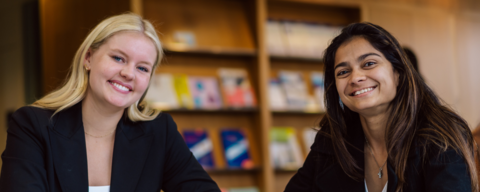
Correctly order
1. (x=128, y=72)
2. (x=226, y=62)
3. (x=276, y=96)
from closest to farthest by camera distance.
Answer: (x=128, y=72) → (x=226, y=62) → (x=276, y=96)

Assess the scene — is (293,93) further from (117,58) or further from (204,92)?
(117,58)

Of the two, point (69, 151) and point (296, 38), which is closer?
point (69, 151)

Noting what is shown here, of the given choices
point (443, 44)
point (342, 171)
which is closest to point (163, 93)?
point (342, 171)

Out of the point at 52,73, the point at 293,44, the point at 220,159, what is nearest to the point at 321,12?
the point at 293,44

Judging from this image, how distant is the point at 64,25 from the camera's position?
11.7ft

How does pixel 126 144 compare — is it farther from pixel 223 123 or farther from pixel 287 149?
pixel 287 149

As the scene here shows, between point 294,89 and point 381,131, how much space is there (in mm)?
2558

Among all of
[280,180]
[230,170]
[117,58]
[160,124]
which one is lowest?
[280,180]

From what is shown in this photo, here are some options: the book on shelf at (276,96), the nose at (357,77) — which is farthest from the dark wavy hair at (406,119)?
the book on shelf at (276,96)

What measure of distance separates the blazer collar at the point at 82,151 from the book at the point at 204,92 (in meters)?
1.98

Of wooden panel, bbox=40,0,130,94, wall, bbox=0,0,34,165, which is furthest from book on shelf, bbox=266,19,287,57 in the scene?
wall, bbox=0,0,34,165

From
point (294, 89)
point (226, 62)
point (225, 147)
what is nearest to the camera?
point (225, 147)

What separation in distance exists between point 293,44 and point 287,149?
1050 millimetres

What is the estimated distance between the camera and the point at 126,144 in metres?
1.97
